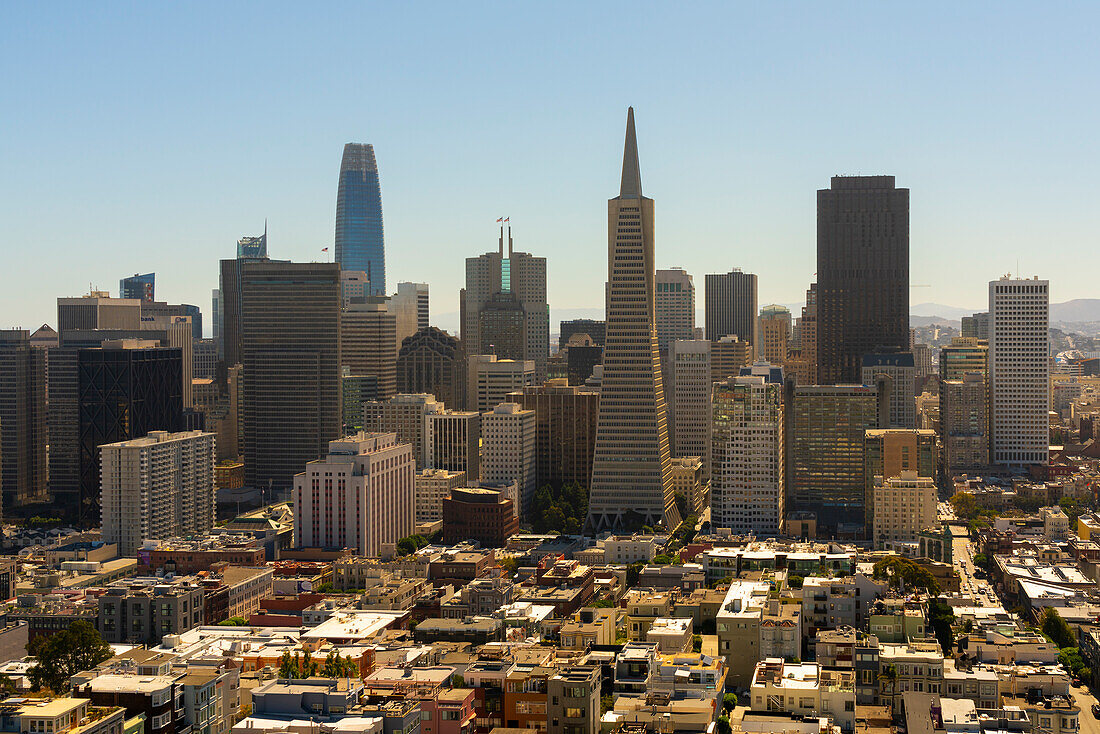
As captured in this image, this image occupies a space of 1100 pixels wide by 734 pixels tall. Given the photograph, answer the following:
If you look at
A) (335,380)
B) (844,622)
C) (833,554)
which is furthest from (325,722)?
(335,380)

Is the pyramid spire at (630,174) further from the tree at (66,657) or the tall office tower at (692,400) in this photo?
the tree at (66,657)

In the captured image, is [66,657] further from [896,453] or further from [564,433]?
[896,453]

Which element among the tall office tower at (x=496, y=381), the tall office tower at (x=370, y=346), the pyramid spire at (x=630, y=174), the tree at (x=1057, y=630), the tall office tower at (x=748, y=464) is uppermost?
the pyramid spire at (x=630, y=174)

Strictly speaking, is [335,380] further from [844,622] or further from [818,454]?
[844,622]

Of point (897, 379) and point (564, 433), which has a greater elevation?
point (897, 379)

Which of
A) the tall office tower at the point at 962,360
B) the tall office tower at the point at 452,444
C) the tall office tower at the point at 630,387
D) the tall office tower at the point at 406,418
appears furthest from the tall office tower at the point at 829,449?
the tall office tower at the point at 962,360

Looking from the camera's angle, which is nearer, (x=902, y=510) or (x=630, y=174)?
Result: (x=902, y=510)

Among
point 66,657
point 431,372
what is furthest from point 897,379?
point 66,657
